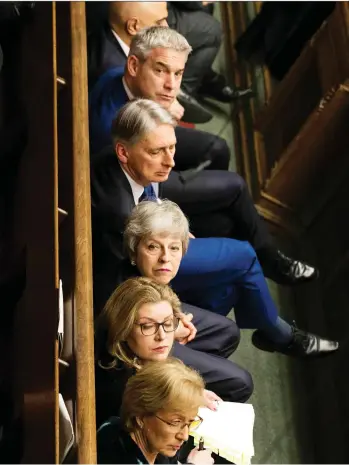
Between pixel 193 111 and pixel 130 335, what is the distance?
5.89 feet

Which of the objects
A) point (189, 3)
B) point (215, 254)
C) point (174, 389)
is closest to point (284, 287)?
point (215, 254)

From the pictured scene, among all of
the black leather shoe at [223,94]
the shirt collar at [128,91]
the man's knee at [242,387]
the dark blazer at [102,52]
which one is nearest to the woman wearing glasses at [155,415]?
the man's knee at [242,387]

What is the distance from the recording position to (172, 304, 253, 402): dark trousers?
3371mm

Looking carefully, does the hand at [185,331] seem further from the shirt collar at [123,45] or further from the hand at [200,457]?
the shirt collar at [123,45]

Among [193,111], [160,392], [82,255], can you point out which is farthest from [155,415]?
[193,111]

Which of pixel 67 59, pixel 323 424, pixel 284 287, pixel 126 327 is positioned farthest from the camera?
pixel 284 287

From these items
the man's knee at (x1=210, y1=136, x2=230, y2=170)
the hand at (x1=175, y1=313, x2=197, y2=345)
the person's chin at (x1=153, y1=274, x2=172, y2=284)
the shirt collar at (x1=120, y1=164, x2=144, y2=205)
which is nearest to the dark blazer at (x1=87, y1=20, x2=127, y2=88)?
the man's knee at (x1=210, y1=136, x2=230, y2=170)

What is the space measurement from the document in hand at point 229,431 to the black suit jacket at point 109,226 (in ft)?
1.79

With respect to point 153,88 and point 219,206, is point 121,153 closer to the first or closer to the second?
point 153,88

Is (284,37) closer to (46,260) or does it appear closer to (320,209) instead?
(320,209)

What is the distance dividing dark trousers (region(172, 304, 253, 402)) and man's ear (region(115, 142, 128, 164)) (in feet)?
1.77

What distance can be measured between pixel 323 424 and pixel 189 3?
6.70 ft

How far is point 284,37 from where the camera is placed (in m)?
5.04

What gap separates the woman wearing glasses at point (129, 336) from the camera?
319 centimetres
